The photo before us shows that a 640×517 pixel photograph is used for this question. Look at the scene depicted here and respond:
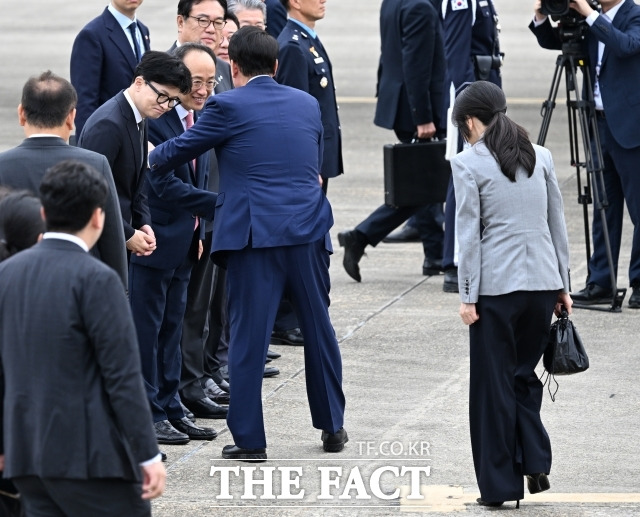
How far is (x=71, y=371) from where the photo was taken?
12.7 feet

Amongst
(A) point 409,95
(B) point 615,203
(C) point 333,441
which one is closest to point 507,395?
(C) point 333,441

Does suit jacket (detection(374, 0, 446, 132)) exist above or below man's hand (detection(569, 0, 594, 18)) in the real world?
below

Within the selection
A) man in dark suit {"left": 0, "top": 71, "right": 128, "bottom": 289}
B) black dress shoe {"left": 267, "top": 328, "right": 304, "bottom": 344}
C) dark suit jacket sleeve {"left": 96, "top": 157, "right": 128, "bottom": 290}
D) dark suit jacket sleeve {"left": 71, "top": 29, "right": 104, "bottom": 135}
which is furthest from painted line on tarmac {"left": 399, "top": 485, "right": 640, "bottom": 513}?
dark suit jacket sleeve {"left": 71, "top": 29, "right": 104, "bottom": 135}

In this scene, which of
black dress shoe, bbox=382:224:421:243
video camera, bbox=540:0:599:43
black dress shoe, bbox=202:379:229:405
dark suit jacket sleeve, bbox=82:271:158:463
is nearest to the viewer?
dark suit jacket sleeve, bbox=82:271:158:463

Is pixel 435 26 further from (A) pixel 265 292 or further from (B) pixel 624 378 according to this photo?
(A) pixel 265 292

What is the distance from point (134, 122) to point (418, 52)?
4.11 meters

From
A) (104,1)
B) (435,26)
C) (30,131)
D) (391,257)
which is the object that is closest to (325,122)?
(435,26)

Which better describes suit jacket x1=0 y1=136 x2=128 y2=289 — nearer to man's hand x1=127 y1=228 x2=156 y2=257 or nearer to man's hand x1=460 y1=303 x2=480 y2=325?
man's hand x1=127 y1=228 x2=156 y2=257

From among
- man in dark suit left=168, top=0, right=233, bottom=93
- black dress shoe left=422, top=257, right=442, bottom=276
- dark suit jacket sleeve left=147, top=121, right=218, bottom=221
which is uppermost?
man in dark suit left=168, top=0, right=233, bottom=93

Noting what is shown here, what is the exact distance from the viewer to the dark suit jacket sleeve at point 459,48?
9.54 metres

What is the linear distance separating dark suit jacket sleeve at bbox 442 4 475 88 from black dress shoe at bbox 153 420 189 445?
3.98 m

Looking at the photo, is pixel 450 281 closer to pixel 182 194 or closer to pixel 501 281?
pixel 182 194

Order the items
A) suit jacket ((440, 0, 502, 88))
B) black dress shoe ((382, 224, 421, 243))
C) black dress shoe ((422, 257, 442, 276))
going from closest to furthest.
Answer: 1. suit jacket ((440, 0, 502, 88))
2. black dress shoe ((422, 257, 442, 276))
3. black dress shoe ((382, 224, 421, 243))

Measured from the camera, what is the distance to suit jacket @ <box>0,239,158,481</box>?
12.6ft
